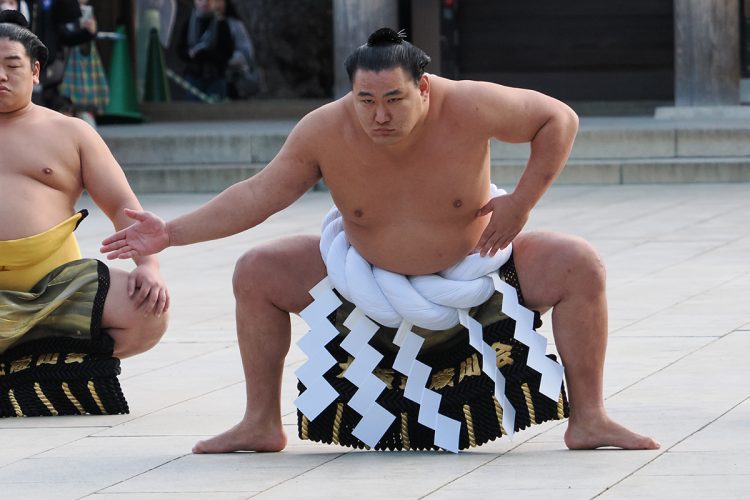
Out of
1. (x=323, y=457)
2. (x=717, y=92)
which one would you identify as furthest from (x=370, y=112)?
(x=717, y=92)

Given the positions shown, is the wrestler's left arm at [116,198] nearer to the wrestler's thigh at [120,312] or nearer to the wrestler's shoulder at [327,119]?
the wrestler's thigh at [120,312]

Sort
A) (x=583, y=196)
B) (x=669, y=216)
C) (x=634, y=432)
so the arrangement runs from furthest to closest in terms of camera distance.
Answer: (x=583, y=196) → (x=669, y=216) → (x=634, y=432)

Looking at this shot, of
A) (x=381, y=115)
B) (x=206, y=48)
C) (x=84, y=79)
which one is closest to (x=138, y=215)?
(x=381, y=115)

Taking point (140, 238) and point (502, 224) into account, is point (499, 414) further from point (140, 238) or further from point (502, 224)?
point (140, 238)

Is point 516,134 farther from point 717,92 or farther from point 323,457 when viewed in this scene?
point 717,92

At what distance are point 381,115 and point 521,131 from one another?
36cm

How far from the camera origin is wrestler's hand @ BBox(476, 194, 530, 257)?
410cm

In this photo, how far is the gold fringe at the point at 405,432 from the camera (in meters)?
4.21

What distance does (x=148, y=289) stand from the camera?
15.9ft

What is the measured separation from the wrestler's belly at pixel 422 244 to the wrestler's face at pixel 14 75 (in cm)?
126

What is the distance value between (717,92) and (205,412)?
9.12 metres

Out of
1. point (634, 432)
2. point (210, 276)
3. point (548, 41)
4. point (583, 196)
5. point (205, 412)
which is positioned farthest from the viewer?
point (548, 41)

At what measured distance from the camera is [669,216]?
9.57 meters

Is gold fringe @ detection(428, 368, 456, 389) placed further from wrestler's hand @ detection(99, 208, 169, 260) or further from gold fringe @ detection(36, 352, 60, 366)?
gold fringe @ detection(36, 352, 60, 366)
